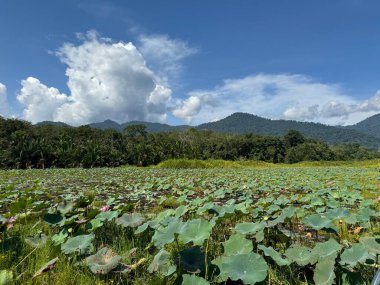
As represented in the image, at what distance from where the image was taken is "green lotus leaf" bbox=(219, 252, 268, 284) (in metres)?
1.74

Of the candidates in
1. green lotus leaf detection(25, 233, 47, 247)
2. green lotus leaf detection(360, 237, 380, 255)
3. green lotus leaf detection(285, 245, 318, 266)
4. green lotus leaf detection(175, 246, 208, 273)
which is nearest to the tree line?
green lotus leaf detection(25, 233, 47, 247)

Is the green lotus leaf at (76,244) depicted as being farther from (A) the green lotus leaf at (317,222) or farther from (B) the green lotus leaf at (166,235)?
(A) the green lotus leaf at (317,222)

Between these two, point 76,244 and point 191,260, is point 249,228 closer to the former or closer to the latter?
point 191,260

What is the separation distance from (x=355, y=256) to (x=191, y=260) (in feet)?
3.46

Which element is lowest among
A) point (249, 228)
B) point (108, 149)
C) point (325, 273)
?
point (325, 273)

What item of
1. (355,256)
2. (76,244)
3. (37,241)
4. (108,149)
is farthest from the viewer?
(108,149)

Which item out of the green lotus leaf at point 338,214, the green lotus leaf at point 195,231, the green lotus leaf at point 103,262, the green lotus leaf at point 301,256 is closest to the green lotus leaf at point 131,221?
the green lotus leaf at point 103,262

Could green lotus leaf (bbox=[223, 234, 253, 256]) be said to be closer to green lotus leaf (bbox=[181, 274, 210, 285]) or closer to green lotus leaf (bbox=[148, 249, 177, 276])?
green lotus leaf (bbox=[148, 249, 177, 276])

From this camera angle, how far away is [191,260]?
1.99 m

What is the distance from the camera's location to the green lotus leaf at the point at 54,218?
9.28ft

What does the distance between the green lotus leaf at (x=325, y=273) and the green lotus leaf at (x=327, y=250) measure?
0.10 m

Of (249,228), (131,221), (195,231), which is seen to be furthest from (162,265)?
(131,221)

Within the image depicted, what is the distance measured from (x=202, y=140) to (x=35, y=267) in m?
70.2

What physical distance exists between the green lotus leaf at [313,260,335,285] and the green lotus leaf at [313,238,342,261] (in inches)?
4.1
